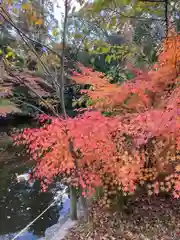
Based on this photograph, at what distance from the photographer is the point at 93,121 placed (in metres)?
2.93

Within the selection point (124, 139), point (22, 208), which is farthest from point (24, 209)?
point (124, 139)

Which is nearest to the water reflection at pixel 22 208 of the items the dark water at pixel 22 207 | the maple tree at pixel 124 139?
the dark water at pixel 22 207

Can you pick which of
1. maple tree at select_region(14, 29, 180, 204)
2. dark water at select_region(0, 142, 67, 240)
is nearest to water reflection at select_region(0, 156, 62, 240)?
dark water at select_region(0, 142, 67, 240)

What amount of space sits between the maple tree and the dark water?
63.6 inches

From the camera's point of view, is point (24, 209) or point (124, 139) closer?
point (124, 139)

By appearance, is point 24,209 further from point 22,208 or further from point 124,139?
point 124,139

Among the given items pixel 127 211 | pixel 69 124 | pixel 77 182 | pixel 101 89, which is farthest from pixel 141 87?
pixel 127 211

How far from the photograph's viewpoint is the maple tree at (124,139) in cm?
293

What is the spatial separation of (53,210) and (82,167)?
2369 millimetres

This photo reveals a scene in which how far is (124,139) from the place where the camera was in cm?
333

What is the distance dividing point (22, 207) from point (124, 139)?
3143 millimetres

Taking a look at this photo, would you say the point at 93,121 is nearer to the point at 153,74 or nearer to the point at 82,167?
the point at 82,167

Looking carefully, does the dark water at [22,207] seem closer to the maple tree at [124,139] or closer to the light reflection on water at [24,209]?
the light reflection on water at [24,209]

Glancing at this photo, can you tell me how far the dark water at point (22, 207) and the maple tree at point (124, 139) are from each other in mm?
1616
